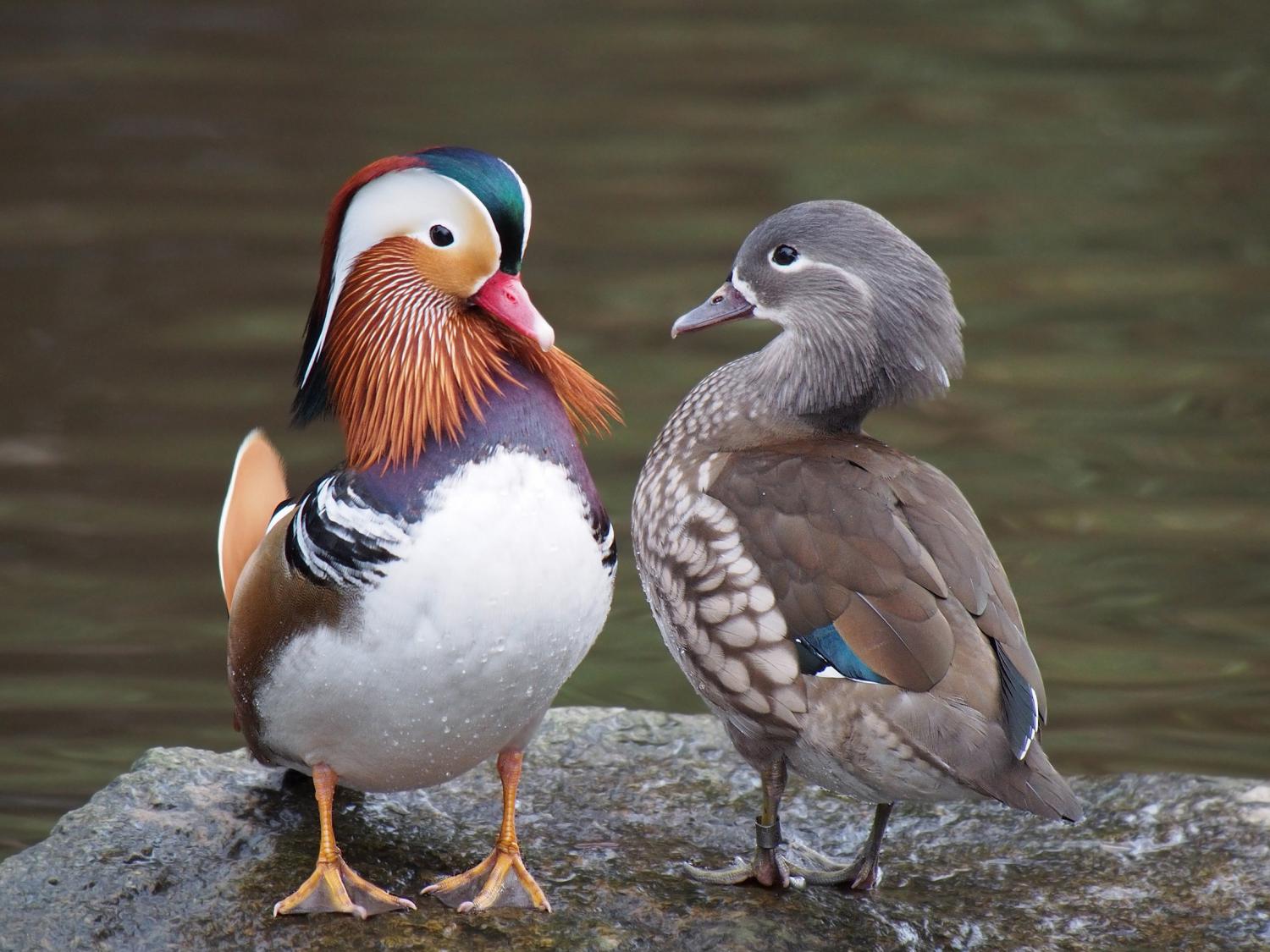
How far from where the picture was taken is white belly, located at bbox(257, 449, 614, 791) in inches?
120

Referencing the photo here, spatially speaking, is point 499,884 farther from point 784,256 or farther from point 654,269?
point 654,269

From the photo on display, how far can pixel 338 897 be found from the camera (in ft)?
10.5

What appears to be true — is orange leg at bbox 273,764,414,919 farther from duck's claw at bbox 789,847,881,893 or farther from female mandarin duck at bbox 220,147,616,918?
duck's claw at bbox 789,847,881,893

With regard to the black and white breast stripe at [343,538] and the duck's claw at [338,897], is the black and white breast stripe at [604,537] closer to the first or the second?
the black and white breast stripe at [343,538]

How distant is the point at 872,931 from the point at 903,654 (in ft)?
1.69

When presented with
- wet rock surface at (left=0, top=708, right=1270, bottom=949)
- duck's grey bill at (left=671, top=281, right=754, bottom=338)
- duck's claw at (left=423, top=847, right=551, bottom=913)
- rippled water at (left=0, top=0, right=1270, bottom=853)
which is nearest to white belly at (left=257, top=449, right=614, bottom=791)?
duck's claw at (left=423, top=847, right=551, bottom=913)

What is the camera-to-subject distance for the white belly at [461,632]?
3037mm

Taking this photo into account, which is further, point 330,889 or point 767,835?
point 767,835

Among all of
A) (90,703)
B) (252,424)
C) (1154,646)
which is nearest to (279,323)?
(252,424)

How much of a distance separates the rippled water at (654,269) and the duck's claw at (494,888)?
192 centimetres

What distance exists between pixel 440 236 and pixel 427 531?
19.8 inches

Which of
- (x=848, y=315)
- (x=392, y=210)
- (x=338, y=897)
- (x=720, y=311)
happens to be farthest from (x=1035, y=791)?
(x=392, y=210)

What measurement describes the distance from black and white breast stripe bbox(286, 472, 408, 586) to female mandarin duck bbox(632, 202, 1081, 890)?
70 cm

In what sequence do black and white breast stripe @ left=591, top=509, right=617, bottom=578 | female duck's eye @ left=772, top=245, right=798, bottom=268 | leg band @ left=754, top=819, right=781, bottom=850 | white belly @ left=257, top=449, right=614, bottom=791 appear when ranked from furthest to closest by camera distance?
female duck's eye @ left=772, top=245, right=798, bottom=268 → leg band @ left=754, top=819, right=781, bottom=850 → black and white breast stripe @ left=591, top=509, right=617, bottom=578 → white belly @ left=257, top=449, right=614, bottom=791
